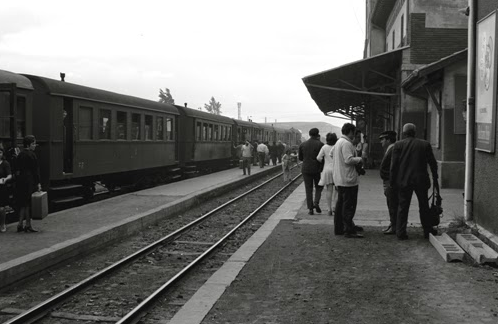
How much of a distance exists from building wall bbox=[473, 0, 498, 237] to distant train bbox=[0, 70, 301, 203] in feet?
23.2

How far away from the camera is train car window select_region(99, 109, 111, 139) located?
13717mm

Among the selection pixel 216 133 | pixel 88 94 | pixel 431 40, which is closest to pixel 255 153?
pixel 216 133

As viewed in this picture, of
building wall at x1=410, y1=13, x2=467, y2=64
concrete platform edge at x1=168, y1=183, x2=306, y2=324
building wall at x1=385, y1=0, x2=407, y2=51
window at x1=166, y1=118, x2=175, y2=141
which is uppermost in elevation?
building wall at x1=385, y1=0, x2=407, y2=51

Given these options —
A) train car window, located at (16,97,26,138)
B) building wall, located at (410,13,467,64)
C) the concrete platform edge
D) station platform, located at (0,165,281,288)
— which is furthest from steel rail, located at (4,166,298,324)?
building wall, located at (410,13,467,64)

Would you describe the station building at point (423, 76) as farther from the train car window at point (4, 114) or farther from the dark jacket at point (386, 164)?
the train car window at point (4, 114)

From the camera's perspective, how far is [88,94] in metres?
13.0

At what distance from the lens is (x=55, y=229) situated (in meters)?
8.98

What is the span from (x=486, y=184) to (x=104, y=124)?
29.7ft

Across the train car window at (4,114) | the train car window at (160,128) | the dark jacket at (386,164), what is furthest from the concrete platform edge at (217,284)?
the train car window at (160,128)

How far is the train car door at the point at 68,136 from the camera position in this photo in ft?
40.3

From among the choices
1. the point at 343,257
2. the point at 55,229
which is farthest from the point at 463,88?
the point at 55,229

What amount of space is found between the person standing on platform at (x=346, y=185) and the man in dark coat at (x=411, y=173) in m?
0.59

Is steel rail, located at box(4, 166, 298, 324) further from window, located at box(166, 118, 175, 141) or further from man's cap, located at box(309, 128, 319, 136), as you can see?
window, located at box(166, 118, 175, 141)

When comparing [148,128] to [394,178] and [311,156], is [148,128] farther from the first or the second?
[394,178]
